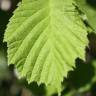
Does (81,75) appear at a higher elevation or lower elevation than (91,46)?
lower

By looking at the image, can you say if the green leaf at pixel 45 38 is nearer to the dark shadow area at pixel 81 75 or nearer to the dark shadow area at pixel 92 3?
the dark shadow area at pixel 92 3

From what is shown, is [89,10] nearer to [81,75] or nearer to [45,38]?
[45,38]

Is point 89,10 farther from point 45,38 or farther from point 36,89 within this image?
point 36,89

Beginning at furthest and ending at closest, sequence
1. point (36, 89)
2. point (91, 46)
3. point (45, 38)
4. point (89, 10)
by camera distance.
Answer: point (36, 89)
point (91, 46)
point (89, 10)
point (45, 38)

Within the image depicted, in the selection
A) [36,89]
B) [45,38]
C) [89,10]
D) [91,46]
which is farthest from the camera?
[36,89]

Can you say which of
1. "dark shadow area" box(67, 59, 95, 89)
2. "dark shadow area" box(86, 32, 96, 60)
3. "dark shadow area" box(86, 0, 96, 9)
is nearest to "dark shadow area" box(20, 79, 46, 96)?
"dark shadow area" box(67, 59, 95, 89)

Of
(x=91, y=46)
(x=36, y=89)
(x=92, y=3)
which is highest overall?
(x=92, y=3)

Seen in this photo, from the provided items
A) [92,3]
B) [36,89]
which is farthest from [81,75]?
[92,3]

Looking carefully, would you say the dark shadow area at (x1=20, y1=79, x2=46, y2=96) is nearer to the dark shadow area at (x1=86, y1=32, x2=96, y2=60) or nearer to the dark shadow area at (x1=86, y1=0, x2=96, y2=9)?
the dark shadow area at (x1=86, y1=32, x2=96, y2=60)

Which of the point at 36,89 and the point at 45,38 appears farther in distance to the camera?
the point at 36,89

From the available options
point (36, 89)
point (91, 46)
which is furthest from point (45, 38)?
point (36, 89)
